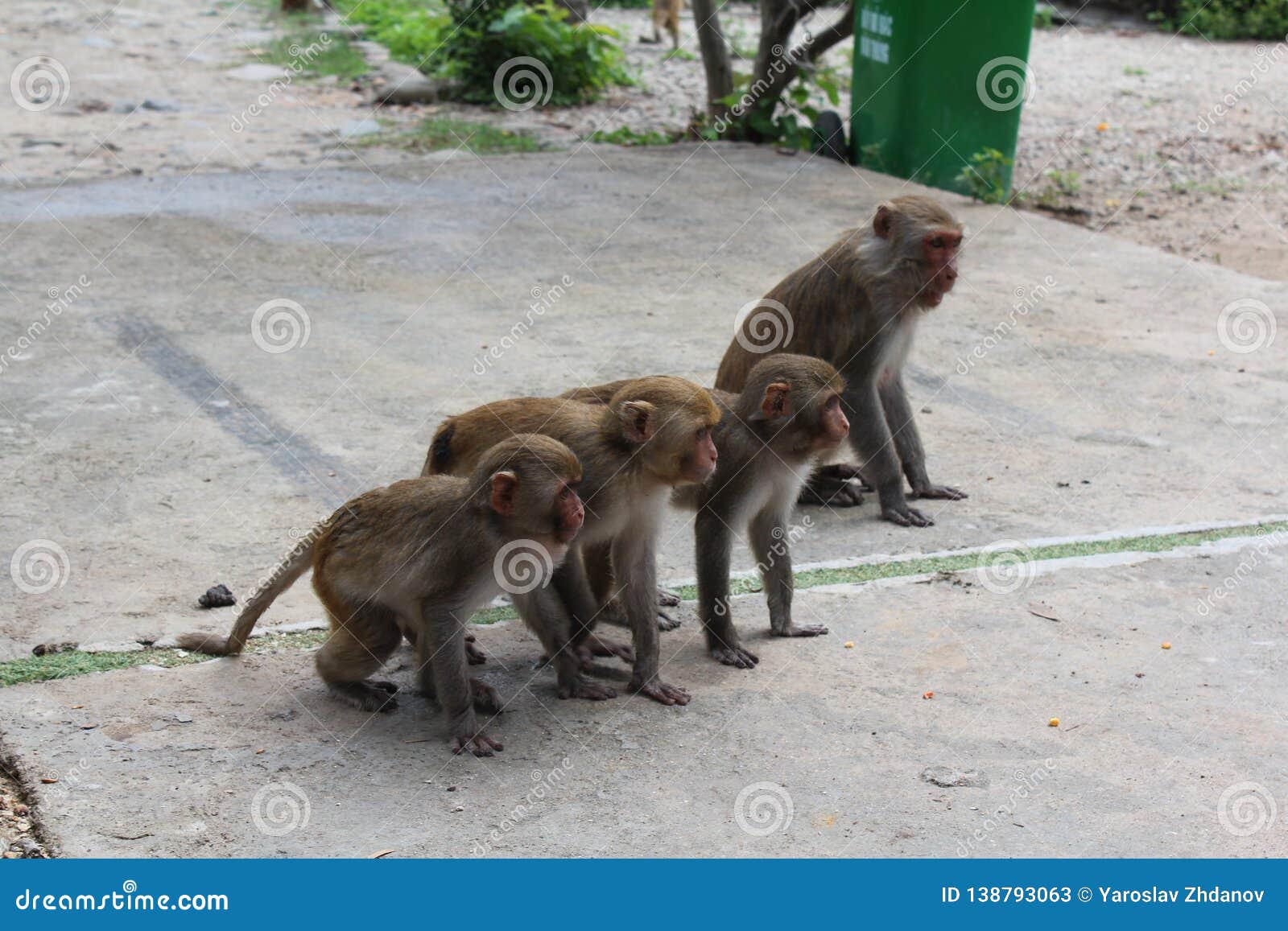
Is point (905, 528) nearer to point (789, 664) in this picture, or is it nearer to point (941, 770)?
point (789, 664)

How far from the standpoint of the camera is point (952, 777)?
15.7ft

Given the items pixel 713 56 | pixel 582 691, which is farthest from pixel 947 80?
pixel 582 691

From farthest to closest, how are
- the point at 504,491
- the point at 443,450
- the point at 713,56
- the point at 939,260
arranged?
the point at 713,56, the point at 939,260, the point at 443,450, the point at 504,491

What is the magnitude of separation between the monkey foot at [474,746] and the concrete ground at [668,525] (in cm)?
7

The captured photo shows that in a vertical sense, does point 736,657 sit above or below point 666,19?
below

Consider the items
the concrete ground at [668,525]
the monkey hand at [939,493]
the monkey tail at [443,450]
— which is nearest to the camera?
the concrete ground at [668,525]

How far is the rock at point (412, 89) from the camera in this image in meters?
16.2

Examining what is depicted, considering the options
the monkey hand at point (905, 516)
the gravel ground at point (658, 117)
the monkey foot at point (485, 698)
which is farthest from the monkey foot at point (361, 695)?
the gravel ground at point (658, 117)

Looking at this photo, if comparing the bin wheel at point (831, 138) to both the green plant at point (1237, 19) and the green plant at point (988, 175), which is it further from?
the green plant at point (1237, 19)

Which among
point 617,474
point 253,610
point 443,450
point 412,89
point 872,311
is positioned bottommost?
point 253,610

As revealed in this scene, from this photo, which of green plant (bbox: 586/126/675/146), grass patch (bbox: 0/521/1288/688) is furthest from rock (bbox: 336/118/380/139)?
grass patch (bbox: 0/521/1288/688)

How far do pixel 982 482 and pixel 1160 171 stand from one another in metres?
9.19

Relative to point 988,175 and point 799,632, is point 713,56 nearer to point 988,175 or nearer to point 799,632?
point 988,175

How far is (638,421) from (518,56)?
12.4 metres
